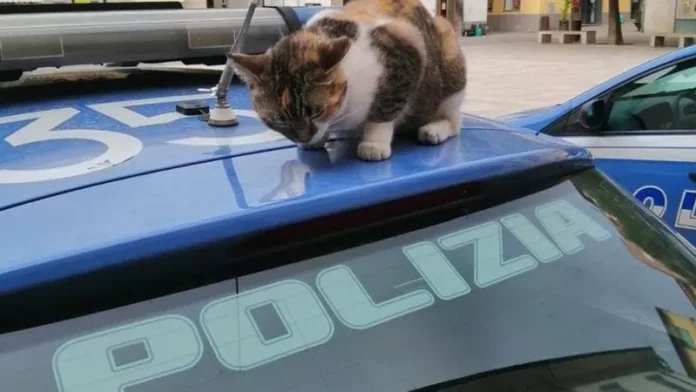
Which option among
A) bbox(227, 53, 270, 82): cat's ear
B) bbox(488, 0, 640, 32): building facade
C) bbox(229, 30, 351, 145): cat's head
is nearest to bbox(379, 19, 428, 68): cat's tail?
bbox(229, 30, 351, 145): cat's head

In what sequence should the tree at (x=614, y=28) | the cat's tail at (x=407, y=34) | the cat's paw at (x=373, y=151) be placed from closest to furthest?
the cat's paw at (x=373, y=151) < the cat's tail at (x=407, y=34) < the tree at (x=614, y=28)

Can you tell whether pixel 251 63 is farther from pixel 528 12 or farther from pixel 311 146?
pixel 528 12

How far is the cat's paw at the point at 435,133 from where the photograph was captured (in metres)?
1.84

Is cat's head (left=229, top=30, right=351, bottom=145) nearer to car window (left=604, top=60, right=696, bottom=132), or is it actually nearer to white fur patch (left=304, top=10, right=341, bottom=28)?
white fur patch (left=304, top=10, right=341, bottom=28)

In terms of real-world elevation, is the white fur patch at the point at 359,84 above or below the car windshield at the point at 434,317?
above

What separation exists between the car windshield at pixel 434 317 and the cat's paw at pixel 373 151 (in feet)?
0.76

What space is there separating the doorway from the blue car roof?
116 ft

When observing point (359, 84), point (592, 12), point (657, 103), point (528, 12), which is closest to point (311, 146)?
point (359, 84)

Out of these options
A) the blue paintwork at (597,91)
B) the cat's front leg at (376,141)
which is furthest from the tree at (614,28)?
the cat's front leg at (376,141)

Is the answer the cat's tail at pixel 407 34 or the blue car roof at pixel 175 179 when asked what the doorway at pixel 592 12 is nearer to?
the cat's tail at pixel 407 34

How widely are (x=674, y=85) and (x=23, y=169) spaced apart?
12.9 ft

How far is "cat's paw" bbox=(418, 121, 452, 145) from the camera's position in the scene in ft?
6.03

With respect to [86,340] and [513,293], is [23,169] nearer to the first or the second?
[86,340]

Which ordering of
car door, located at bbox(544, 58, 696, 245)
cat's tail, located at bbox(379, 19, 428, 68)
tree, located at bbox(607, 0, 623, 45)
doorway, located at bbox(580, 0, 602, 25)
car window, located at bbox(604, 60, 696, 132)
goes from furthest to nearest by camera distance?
doorway, located at bbox(580, 0, 602, 25), tree, located at bbox(607, 0, 623, 45), car window, located at bbox(604, 60, 696, 132), car door, located at bbox(544, 58, 696, 245), cat's tail, located at bbox(379, 19, 428, 68)
